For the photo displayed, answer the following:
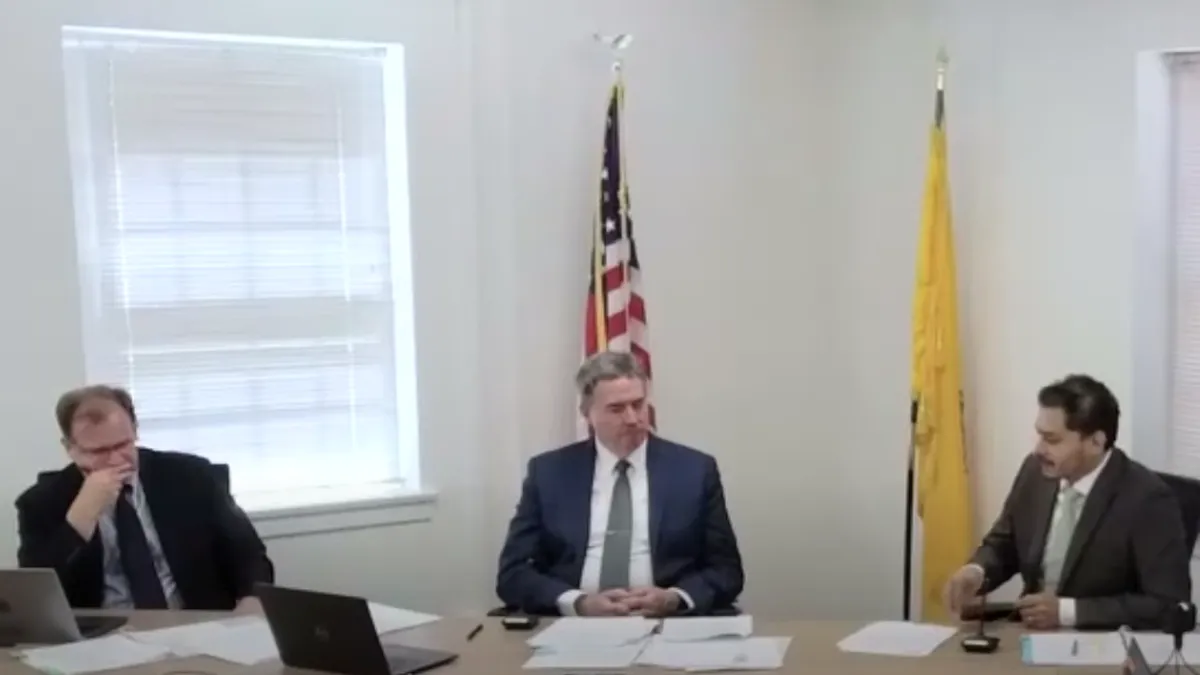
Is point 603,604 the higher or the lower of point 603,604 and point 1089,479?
the lower

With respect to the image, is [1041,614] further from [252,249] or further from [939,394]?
[252,249]

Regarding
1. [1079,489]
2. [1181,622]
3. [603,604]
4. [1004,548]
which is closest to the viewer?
[1181,622]

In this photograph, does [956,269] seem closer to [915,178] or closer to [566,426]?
[915,178]

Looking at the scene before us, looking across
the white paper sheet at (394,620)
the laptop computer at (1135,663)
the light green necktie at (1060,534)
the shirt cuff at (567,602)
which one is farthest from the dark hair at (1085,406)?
the white paper sheet at (394,620)

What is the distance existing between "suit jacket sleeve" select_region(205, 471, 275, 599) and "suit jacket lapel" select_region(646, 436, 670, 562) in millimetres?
999

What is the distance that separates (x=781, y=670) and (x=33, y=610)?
5.27ft

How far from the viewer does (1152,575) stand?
3070 millimetres

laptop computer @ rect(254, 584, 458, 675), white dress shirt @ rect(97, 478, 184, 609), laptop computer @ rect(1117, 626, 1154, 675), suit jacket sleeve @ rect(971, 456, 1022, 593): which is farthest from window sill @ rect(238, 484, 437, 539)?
laptop computer @ rect(1117, 626, 1154, 675)

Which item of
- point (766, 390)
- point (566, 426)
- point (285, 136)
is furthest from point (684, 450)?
point (285, 136)

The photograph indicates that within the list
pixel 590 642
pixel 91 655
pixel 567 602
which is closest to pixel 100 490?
pixel 91 655

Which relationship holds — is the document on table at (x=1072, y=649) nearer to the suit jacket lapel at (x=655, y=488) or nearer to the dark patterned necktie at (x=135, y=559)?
the suit jacket lapel at (x=655, y=488)

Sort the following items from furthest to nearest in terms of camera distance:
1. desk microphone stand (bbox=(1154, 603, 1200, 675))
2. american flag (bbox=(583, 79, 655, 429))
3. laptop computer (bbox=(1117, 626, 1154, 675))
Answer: american flag (bbox=(583, 79, 655, 429)), desk microphone stand (bbox=(1154, 603, 1200, 675)), laptop computer (bbox=(1117, 626, 1154, 675))

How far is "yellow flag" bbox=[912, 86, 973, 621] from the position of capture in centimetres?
433

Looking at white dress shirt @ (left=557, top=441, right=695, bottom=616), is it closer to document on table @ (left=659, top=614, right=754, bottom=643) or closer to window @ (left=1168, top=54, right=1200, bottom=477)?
document on table @ (left=659, top=614, right=754, bottom=643)
